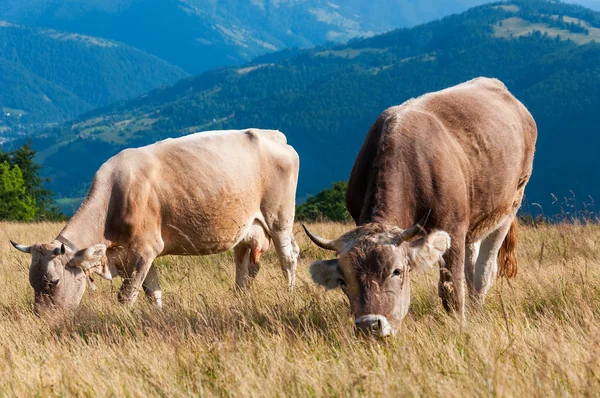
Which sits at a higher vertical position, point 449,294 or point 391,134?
point 391,134

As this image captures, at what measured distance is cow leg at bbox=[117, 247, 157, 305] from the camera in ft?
26.8

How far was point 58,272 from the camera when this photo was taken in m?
7.62

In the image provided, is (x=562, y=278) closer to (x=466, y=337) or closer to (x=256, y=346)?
(x=466, y=337)

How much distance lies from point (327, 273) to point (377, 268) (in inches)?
19.0

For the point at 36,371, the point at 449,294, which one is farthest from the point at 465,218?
the point at 36,371

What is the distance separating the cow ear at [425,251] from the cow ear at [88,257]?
3.79m

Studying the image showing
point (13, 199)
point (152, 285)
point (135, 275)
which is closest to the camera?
point (135, 275)

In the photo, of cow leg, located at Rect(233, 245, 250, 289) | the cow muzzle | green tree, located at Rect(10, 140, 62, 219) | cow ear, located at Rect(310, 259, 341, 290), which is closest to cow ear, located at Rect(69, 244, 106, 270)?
cow leg, located at Rect(233, 245, 250, 289)

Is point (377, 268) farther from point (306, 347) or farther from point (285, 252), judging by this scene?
point (285, 252)

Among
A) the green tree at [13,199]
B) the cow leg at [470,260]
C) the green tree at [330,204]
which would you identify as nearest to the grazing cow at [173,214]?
the cow leg at [470,260]

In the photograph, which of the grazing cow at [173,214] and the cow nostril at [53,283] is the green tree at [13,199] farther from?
the cow nostril at [53,283]

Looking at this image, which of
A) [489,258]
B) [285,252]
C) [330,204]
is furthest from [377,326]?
[330,204]

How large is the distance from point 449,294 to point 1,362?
12.5ft

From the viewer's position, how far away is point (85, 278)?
800 centimetres
